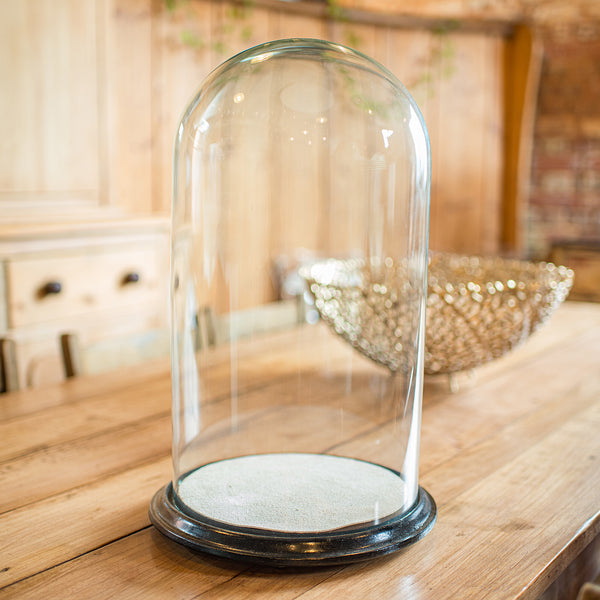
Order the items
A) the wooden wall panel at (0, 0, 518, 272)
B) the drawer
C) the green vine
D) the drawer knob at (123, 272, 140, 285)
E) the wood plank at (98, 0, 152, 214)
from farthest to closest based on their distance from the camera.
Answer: the green vine < the wood plank at (98, 0, 152, 214) < the drawer knob at (123, 272, 140, 285) < the wooden wall panel at (0, 0, 518, 272) < the drawer

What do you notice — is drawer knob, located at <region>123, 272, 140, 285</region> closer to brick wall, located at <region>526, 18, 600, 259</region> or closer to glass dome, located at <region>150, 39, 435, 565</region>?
glass dome, located at <region>150, 39, 435, 565</region>

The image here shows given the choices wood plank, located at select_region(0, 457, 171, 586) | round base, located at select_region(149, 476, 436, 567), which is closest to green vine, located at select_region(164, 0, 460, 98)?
wood plank, located at select_region(0, 457, 171, 586)

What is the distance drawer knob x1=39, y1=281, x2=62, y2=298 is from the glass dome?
1.10 m

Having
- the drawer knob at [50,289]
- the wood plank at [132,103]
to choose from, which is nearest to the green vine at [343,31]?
the wood plank at [132,103]

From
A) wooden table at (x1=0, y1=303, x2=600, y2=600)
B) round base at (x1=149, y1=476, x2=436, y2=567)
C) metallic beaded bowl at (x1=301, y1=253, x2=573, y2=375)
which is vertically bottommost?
wooden table at (x1=0, y1=303, x2=600, y2=600)

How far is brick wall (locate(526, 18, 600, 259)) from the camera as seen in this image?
3.45m

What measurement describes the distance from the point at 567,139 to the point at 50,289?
265 cm

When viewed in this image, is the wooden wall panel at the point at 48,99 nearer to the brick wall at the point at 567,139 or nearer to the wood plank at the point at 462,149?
the wood plank at the point at 462,149

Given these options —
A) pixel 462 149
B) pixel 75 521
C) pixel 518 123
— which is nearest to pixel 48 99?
pixel 75 521

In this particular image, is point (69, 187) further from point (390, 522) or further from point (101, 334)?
point (390, 522)

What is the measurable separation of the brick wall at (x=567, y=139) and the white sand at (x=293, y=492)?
10.1ft

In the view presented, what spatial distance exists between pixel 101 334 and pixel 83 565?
1.62 meters

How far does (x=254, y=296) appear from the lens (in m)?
1.02

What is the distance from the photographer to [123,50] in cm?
254
